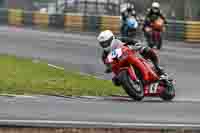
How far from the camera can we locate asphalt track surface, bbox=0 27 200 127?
390 inches

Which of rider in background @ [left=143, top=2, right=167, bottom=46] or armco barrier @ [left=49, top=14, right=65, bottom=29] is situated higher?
rider in background @ [left=143, top=2, right=167, bottom=46]

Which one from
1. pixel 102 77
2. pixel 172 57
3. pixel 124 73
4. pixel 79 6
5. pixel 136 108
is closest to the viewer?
pixel 136 108

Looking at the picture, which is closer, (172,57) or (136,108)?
(136,108)

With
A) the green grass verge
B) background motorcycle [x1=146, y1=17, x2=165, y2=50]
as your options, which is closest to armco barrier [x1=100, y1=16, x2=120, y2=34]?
background motorcycle [x1=146, y1=17, x2=165, y2=50]

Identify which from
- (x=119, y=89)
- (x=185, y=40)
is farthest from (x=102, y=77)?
(x=185, y=40)

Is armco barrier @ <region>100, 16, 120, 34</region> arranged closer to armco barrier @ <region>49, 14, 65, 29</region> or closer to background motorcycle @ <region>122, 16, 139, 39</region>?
armco barrier @ <region>49, 14, 65, 29</region>

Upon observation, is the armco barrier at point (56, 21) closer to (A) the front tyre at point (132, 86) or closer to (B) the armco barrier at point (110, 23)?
(B) the armco barrier at point (110, 23)

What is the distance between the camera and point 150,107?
11414mm

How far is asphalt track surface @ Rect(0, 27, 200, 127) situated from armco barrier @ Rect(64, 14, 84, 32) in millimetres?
5073

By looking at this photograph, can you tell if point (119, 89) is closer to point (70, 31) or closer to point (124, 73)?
point (124, 73)

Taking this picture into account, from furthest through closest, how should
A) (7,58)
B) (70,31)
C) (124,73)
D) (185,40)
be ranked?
(70,31), (185,40), (7,58), (124,73)

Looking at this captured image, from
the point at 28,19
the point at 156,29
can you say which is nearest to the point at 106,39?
the point at 156,29

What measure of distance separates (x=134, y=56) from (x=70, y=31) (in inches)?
891

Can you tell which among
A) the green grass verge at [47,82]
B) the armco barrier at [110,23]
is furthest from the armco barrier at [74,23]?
the green grass verge at [47,82]
